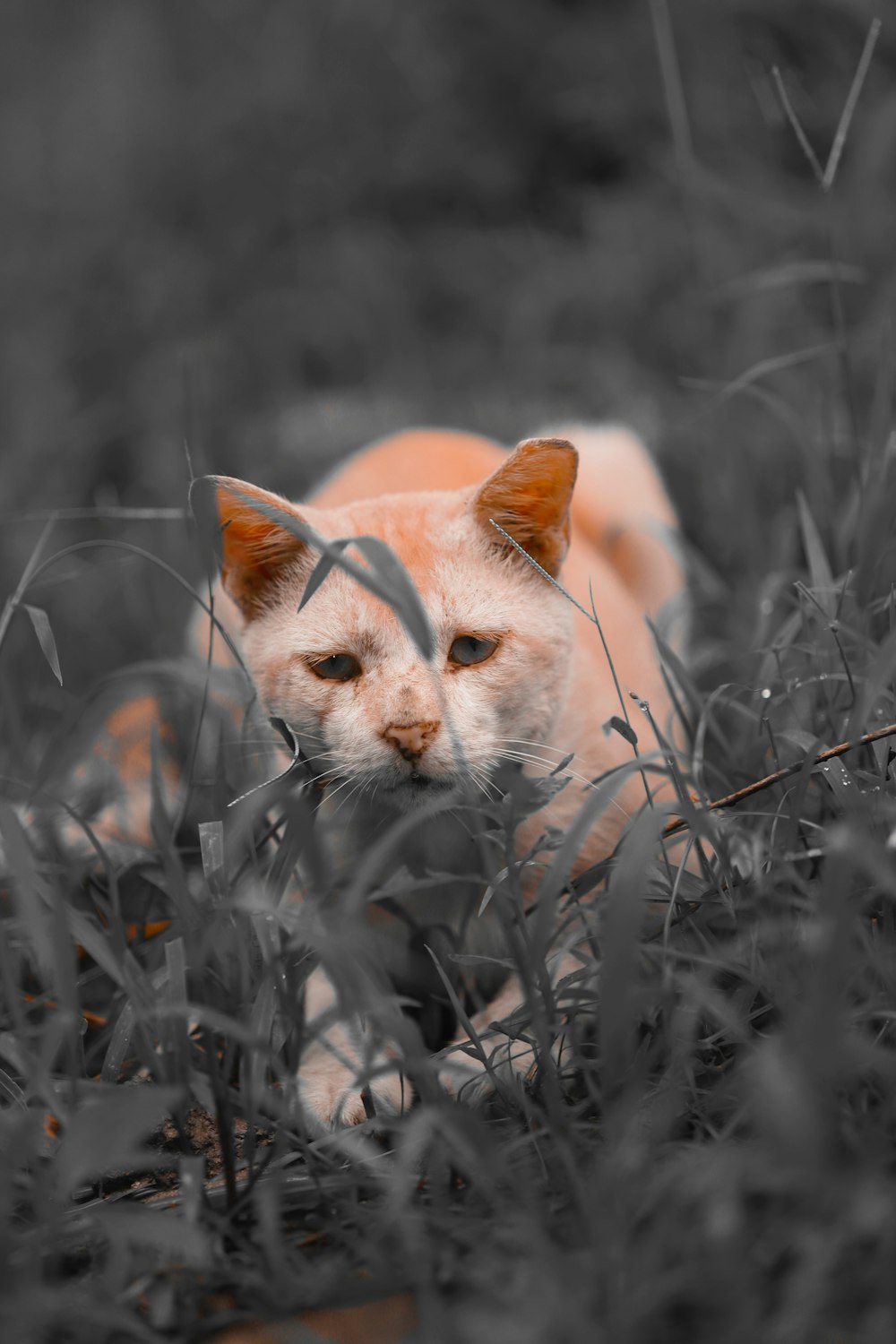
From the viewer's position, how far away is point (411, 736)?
1.60m

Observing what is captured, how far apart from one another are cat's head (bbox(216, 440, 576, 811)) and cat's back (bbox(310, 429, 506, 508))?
0.68 meters

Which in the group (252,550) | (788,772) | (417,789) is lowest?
(417,789)

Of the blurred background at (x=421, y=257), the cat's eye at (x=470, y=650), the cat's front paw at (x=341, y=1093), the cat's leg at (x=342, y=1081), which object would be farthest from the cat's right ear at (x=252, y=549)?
the blurred background at (x=421, y=257)

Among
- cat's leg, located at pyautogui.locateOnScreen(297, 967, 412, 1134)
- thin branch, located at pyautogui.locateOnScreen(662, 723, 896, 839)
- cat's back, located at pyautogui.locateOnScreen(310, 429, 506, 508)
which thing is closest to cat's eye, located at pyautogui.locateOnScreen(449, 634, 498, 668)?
thin branch, located at pyautogui.locateOnScreen(662, 723, 896, 839)

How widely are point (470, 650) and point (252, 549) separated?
16.8 inches

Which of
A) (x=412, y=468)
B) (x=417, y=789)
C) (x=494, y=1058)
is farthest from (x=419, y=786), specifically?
(x=412, y=468)

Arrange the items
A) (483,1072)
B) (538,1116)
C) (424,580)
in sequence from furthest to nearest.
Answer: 1. (424,580)
2. (483,1072)
3. (538,1116)

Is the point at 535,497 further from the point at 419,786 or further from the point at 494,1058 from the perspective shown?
the point at 494,1058

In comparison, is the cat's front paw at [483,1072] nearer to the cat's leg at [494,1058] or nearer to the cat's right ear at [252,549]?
the cat's leg at [494,1058]

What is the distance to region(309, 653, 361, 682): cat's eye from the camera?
5.78 ft

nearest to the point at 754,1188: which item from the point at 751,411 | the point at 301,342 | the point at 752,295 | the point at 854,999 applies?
the point at 854,999

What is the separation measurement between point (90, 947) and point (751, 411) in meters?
2.69

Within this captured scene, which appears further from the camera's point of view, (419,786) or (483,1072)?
(419,786)

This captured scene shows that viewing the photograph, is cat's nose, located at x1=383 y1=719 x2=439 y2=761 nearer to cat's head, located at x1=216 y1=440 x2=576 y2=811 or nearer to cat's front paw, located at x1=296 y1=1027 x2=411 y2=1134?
cat's head, located at x1=216 y1=440 x2=576 y2=811
